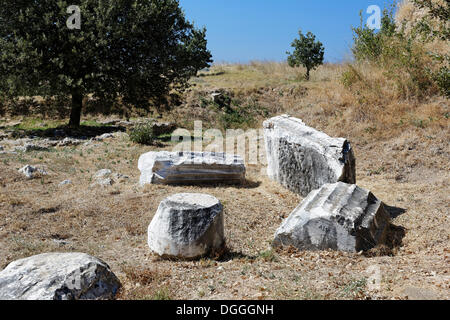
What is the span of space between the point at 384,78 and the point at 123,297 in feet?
40.8

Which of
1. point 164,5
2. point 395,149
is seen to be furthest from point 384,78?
point 164,5

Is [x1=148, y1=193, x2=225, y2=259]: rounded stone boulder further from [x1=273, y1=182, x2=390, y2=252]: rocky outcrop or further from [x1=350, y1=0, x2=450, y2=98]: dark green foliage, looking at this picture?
[x1=350, y1=0, x2=450, y2=98]: dark green foliage

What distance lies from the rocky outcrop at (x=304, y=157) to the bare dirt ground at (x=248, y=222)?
37 centimetres

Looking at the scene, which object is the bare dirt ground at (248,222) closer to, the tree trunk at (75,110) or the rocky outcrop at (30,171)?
the rocky outcrop at (30,171)

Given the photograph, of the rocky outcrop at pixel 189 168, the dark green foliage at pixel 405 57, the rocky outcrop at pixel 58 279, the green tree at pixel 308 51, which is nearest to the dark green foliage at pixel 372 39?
the dark green foliage at pixel 405 57

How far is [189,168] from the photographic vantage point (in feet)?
29.4

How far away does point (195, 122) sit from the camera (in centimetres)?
1716

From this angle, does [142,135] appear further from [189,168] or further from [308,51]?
[308,51]

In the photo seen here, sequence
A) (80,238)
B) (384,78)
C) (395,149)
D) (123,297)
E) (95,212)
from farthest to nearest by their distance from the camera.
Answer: (384,78), (395,149), (95,212), (80,238), (123,297)

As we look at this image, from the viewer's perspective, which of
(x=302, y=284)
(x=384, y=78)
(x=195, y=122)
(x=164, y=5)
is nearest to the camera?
(x=302, y=284)

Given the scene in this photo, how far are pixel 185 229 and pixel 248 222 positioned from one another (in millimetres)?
2068

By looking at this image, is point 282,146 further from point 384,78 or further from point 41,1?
point 41,1

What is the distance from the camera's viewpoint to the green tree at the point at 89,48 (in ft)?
47.5

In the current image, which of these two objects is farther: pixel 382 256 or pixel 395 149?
pixel 395 149
